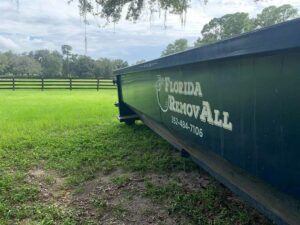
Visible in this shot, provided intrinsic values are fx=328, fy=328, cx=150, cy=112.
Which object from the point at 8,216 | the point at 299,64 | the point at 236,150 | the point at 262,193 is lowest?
the point at 8,216

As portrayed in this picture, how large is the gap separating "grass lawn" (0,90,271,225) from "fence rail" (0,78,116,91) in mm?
20276

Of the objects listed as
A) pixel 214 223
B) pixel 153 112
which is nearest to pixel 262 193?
pixel 214 223

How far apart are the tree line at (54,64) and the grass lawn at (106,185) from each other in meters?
42.6

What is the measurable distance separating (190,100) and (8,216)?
6.25ft

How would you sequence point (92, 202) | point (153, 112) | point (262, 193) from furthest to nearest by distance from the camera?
point (153, 112)
point (92, 202)
point (262, 193)

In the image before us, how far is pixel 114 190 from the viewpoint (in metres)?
3.41

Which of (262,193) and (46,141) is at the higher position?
(262,193)

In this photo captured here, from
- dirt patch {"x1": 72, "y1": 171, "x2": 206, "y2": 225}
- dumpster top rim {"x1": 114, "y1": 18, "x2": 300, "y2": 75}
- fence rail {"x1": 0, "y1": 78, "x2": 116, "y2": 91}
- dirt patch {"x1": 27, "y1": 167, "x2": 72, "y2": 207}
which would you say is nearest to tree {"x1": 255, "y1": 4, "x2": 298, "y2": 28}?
dirt patch {"x1": 72, "y1": 171, "x2": 206, "y2": 225}

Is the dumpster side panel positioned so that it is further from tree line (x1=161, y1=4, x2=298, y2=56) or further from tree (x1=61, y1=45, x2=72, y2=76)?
tree (x1=61, y1=45, x2=72, y2=76)

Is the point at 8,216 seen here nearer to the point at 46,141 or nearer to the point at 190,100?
the point at 190,100

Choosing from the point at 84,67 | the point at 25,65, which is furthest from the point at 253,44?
the point at 25,65

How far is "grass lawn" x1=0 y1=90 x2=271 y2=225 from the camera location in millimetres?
2809

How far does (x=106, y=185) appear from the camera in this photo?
356 cm

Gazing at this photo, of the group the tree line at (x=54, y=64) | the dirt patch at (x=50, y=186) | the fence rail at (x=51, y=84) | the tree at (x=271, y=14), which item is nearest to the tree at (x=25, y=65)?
the tree line at (x=54, y=64)
